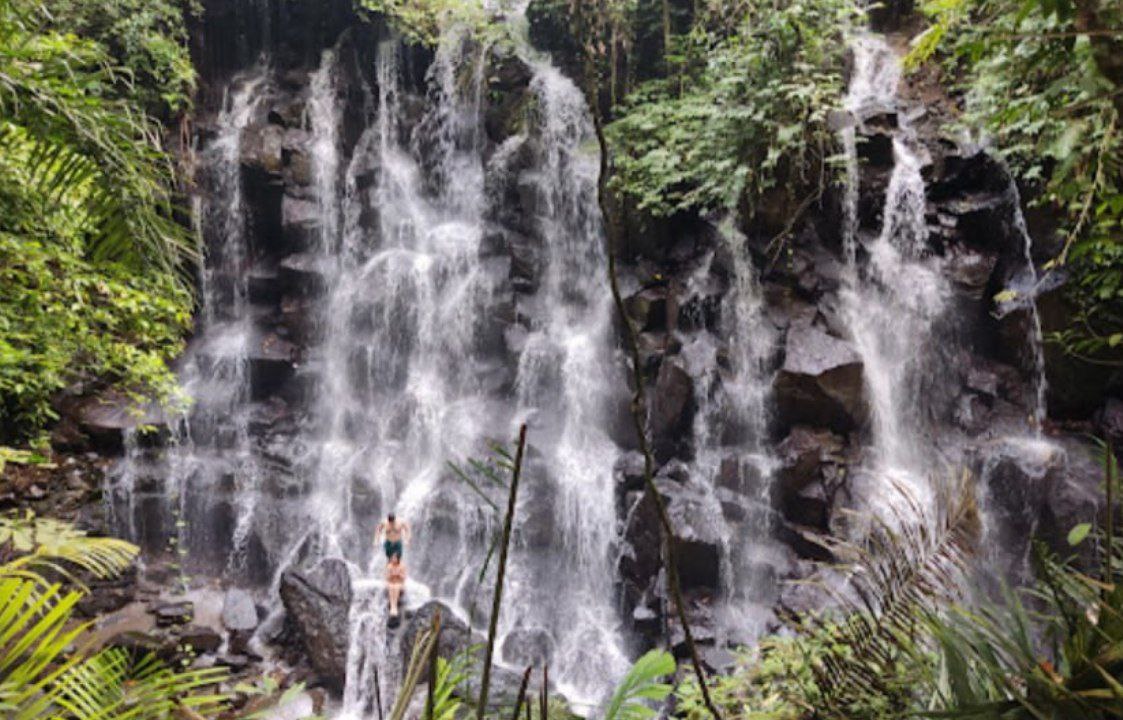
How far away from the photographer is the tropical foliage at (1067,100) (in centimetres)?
243

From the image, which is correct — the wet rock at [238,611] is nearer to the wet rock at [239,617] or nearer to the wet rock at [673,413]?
the wet rock at [239,617]

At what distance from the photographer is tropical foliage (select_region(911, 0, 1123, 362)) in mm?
2434

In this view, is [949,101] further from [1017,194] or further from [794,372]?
[794,372]

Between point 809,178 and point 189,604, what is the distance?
36.9 feet

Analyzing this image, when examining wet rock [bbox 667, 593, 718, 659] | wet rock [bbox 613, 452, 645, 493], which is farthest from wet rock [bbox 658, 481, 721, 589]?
wet rock [bbox 613, 452, 645, 493]

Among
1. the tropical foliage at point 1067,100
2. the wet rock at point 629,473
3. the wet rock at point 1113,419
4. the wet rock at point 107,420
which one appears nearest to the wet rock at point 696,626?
the wet rock at point 629,473

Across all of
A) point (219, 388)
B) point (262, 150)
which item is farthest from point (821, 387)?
point (262, 150)

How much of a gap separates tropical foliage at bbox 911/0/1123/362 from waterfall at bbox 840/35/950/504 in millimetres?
1313

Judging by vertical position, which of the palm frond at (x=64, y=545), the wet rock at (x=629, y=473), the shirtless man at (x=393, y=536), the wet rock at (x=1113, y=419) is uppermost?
the palm frond at (x=64, y=545)

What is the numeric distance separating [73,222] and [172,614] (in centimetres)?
575

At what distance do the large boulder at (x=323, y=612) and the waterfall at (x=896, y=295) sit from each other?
25.7 ft

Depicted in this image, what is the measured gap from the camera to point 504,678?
697 centimetres

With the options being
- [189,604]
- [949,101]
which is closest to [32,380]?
[189,604]

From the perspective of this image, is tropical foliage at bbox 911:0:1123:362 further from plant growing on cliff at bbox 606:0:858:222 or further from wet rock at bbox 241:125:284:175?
wet rock at bbox 241:125:284:175
